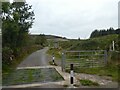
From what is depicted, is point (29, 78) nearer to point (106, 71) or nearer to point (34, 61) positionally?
point (106, 71)

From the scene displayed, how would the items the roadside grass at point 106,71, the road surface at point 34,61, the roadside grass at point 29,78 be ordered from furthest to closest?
1. the road surface at point 34,61
2. the roadside grass at point 106,71
3. the roadside grass at point 29,78

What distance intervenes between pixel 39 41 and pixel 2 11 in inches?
2756

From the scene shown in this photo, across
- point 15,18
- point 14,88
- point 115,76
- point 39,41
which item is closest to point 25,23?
point 15,18

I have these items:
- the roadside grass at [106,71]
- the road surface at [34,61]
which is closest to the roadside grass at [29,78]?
the roadside grass at [106,71]

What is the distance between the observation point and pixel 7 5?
17.1 meters

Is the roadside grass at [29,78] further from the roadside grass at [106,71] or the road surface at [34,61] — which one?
the road surface at [34,61]

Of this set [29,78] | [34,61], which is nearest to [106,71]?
[29,78]

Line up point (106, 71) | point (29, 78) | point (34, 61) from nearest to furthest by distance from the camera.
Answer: point (29, 78) < point (106, 71) < point (34, 61)

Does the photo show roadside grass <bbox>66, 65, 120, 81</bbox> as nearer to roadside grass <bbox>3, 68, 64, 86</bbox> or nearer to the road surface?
roadside grass <bbox>3, 68, 64, 86</bbox>

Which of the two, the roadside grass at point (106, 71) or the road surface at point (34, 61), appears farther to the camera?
the road surface at point (34, 61)

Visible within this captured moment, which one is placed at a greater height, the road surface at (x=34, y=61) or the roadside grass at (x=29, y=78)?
the road surface at (x=34, y=61)

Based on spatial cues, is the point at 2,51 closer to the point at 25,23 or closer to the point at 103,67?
the point at 103,67

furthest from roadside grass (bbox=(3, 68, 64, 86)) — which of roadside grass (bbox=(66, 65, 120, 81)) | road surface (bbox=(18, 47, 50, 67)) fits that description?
road surface (bbox=(18, 47, 50, 67))

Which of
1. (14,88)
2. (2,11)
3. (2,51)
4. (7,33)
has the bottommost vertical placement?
(14,88)
